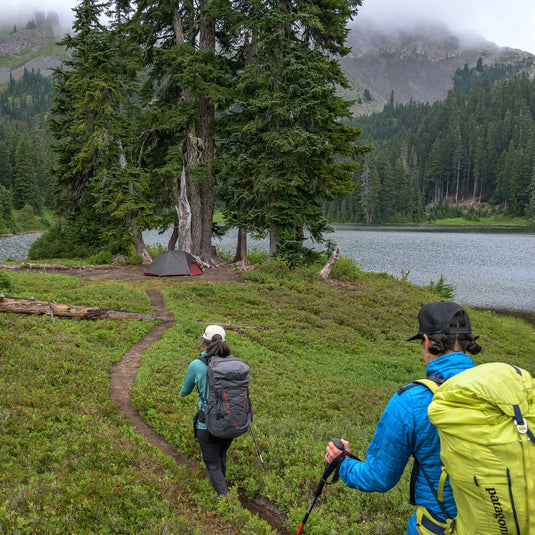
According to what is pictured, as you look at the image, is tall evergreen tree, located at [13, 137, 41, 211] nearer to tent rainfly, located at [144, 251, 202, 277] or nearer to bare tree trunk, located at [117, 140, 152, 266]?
bare tree trunk, located at [117, 140, 152, 266]

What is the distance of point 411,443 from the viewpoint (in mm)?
2600

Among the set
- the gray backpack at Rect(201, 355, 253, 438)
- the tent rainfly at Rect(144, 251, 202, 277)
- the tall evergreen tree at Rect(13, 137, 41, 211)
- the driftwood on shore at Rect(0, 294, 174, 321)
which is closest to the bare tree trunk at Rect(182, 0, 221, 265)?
the tent rainfly at Rect(144, 251, 202, 277)

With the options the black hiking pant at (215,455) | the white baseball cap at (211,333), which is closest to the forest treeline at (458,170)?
the white baseball cap at (211,333)

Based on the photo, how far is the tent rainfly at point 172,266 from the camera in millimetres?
24000

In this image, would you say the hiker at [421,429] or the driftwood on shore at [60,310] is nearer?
the hiker at [421,429]

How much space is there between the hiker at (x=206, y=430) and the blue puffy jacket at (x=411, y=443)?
2.80 metres

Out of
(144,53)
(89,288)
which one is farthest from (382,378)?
(144,53)

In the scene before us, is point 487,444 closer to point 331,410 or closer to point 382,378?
point 331,410

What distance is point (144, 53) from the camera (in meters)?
29.0

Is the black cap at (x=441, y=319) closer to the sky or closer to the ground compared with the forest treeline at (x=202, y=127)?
closer to the ground

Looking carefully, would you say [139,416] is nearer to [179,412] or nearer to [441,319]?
[179,412]

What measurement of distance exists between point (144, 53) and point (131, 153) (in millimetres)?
7566

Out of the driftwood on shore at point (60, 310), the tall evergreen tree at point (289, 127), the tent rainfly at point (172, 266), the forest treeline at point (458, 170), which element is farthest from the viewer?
the forest treeline at point (458, 170)

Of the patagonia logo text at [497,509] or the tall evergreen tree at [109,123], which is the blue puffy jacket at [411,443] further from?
the tall evergreen tree at [109,123]
